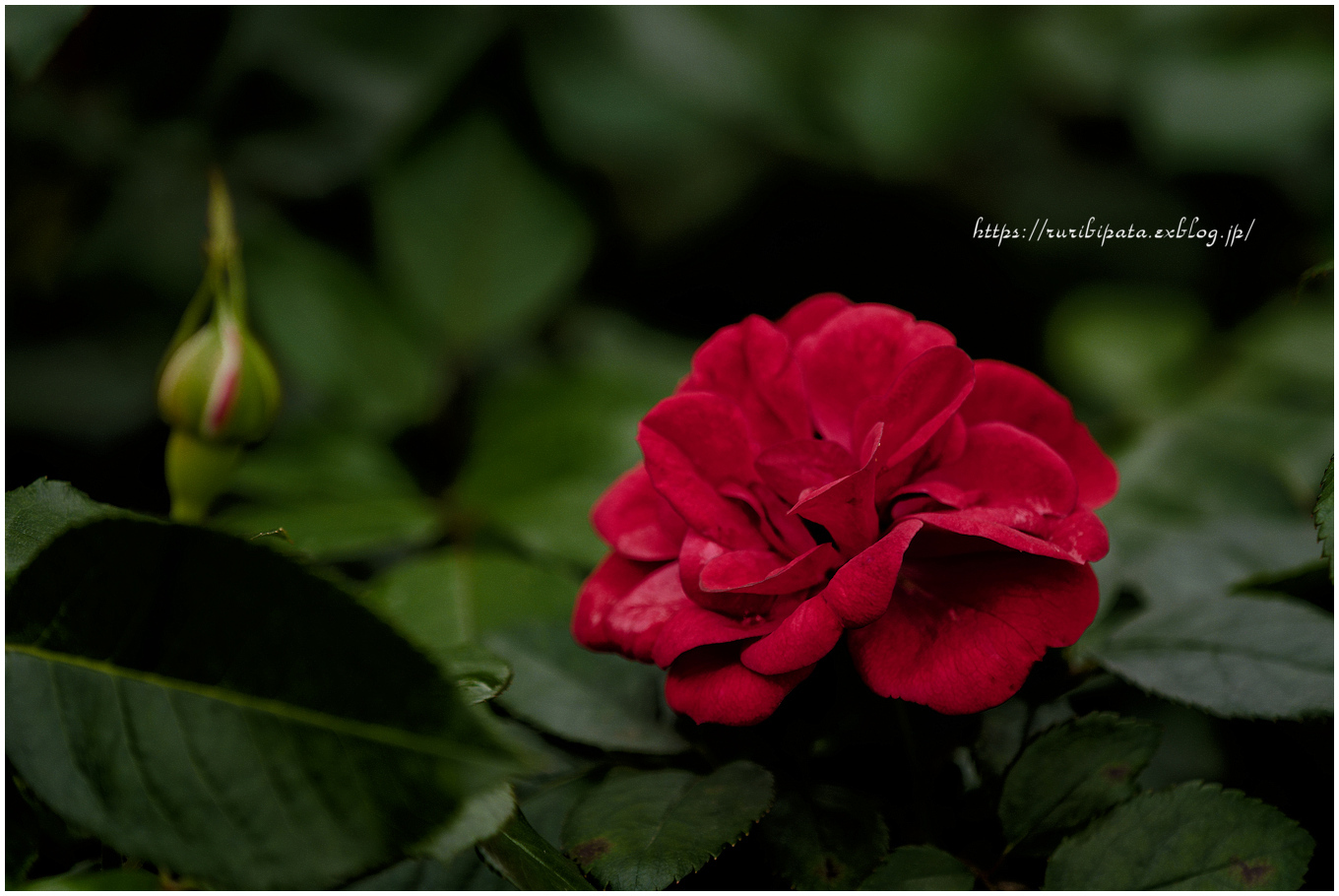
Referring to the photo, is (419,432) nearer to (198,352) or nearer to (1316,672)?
(198,352)

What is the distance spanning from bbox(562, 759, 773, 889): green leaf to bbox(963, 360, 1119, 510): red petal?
0.46 feet

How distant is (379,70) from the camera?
875 mm

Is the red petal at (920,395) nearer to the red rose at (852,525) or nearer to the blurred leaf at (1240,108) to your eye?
the red rose at (852,525)

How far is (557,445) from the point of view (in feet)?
2.20

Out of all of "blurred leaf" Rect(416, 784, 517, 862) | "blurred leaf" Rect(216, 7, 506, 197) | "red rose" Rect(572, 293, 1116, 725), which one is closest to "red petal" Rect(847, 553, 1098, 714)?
"red rose" Rect(572, 293, 1116, 725)

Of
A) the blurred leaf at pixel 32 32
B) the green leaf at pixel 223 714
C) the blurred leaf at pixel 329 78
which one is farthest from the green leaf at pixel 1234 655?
the blurred leaf at pixel 329 78

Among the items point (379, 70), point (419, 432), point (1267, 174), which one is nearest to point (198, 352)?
point (419, 432)

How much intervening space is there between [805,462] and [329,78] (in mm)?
744

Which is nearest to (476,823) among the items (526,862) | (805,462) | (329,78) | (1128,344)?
(526,862)

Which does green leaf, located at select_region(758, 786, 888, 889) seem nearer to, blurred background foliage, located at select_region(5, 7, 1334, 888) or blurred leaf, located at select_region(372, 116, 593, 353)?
blurred background foliage, located at select_region(5, 7, 1334, 888)

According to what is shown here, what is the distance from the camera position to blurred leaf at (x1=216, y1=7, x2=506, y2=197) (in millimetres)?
821

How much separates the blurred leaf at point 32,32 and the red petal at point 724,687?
358mm

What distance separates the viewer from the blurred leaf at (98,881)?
243mm

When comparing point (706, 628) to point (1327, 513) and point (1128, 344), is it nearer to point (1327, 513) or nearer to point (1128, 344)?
point (1327, 513)
